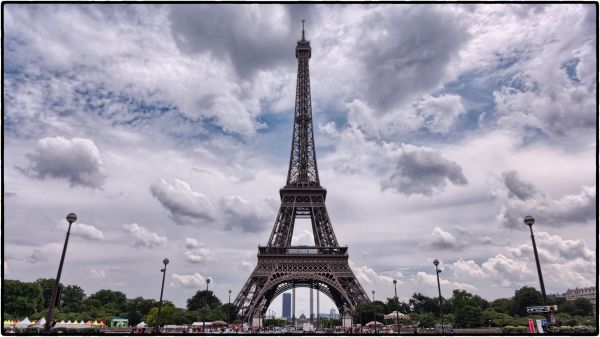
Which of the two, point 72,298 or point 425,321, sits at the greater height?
point 72,298

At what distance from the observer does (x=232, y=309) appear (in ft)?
248

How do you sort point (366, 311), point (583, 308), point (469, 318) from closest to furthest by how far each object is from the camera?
point (469, 318)
point (366, 311)
point (583, 308)

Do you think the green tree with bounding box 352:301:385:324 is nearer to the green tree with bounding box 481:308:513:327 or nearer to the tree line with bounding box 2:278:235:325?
the green tree with bounding box 481:308:513:327

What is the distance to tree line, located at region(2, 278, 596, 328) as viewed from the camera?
7200cm

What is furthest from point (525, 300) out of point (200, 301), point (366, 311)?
point (200, 301)

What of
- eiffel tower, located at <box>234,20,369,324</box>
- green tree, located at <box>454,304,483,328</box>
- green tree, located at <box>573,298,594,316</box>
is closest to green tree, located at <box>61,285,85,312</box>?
eiffel tower, located at <box>234,20,369,324</box>

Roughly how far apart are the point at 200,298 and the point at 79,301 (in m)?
34.7

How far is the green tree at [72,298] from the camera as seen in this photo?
120 metres

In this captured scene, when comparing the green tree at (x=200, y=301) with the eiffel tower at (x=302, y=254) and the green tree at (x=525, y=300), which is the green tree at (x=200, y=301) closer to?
the eiffel tower at (x=302, y=254)

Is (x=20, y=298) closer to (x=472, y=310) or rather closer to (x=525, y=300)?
(x=472, y=310)

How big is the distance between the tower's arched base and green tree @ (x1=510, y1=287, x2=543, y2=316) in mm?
55275

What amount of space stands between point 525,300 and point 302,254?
2528 inches

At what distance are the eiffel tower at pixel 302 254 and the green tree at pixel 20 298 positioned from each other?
49.5 metres

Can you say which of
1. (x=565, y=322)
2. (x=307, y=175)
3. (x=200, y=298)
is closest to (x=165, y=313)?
(x=307, y=175)
